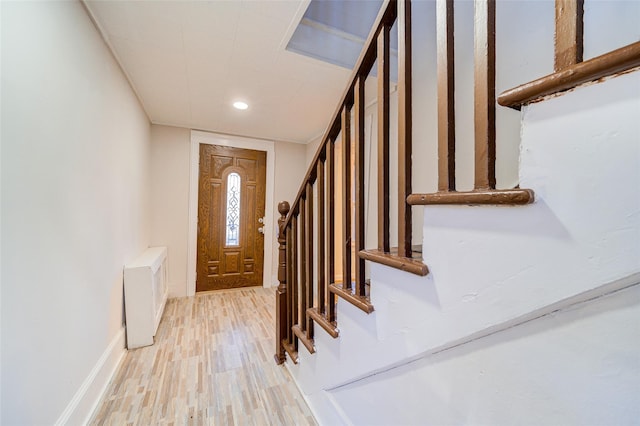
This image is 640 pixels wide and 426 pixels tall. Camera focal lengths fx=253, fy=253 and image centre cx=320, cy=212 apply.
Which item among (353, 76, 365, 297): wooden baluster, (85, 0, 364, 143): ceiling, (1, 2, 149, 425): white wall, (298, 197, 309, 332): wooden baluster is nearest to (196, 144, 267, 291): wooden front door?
(85, 0, 364, 143): ceiling

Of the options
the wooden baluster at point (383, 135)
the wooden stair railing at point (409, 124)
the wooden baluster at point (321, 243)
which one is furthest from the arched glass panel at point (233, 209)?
the wooden baluster at point (383, 135)

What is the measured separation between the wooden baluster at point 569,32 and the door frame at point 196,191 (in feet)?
11.7

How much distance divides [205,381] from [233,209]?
2290mm

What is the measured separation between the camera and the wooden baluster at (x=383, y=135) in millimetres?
815

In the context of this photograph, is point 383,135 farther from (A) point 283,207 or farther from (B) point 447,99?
(A) point 283,207

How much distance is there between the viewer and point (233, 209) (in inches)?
142

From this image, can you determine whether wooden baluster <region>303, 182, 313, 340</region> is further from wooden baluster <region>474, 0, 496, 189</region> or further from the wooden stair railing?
wooden baluster <region>474, 0, 496, 189</region>

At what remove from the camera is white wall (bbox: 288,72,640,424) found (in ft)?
1.11

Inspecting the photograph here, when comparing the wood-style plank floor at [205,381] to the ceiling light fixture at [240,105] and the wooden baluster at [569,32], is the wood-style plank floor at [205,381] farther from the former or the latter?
the ceiling light fixture at [240,105]

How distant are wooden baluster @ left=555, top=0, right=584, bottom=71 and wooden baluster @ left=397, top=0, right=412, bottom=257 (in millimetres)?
342

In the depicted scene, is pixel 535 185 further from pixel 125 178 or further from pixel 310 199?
pixel 125 178

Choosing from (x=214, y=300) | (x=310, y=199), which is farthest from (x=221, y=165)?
(x=310, y=199)

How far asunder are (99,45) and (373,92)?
199 centimetres

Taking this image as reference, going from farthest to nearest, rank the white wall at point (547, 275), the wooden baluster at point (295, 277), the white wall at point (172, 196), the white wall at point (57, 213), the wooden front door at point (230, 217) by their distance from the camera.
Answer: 1. the wooden front door at point (230, 217)
2. the white wall at point (172, 196)
3. the wooden baluster at point (295, 277)
4. the white wall at point (57, 213)
5. the white wall at point (547, 275)
